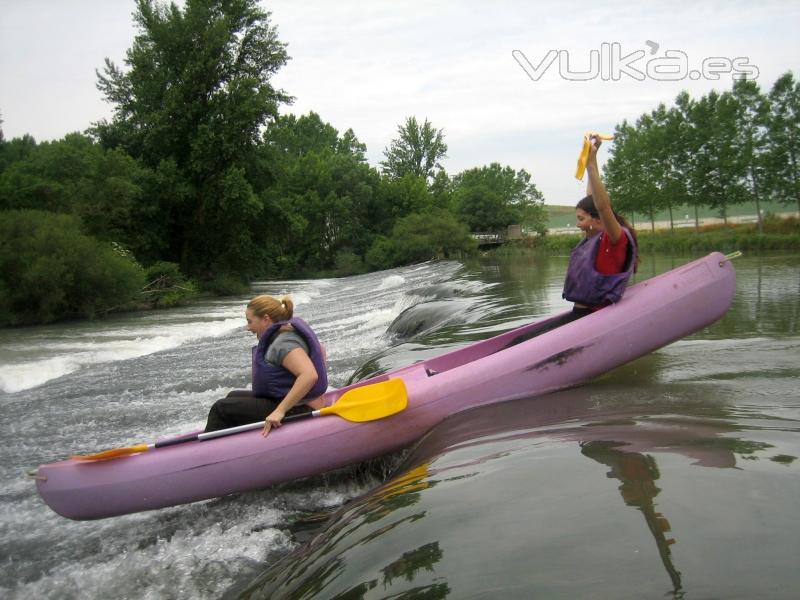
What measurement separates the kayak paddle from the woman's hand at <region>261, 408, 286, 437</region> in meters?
0.05

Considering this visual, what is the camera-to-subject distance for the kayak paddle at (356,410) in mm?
4379

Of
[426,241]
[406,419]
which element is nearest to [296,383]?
[406,419]

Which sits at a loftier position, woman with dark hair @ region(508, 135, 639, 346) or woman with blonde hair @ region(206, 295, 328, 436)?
woman with dark hair @ region(508, 135, 639, 346)

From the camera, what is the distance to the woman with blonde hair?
4.45 metres

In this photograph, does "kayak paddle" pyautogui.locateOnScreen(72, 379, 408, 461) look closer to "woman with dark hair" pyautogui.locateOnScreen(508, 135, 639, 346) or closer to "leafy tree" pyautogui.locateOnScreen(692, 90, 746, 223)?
"woman with dark hair" pyautogui.locateOnScreen(508, 135, 639, 346)

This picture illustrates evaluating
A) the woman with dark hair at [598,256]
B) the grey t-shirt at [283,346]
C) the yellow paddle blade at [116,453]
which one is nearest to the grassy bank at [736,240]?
the woman with dark hair at [598,256]

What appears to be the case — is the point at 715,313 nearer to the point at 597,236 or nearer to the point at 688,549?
the point at 597,236

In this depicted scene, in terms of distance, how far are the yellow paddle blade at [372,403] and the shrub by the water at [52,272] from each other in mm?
17297

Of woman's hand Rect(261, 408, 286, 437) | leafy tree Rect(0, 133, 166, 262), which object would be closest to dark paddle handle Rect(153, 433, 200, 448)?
woman's hand Rect(261, 408, 286, 437)

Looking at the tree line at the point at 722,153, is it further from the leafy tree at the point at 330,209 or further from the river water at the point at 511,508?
the river water at the point at 511,508

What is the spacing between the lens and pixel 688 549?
218cm

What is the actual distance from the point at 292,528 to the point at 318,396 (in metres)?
0.99

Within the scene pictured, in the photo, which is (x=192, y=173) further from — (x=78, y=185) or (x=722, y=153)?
(x=722, y=153)

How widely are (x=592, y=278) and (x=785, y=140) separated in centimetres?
3212
